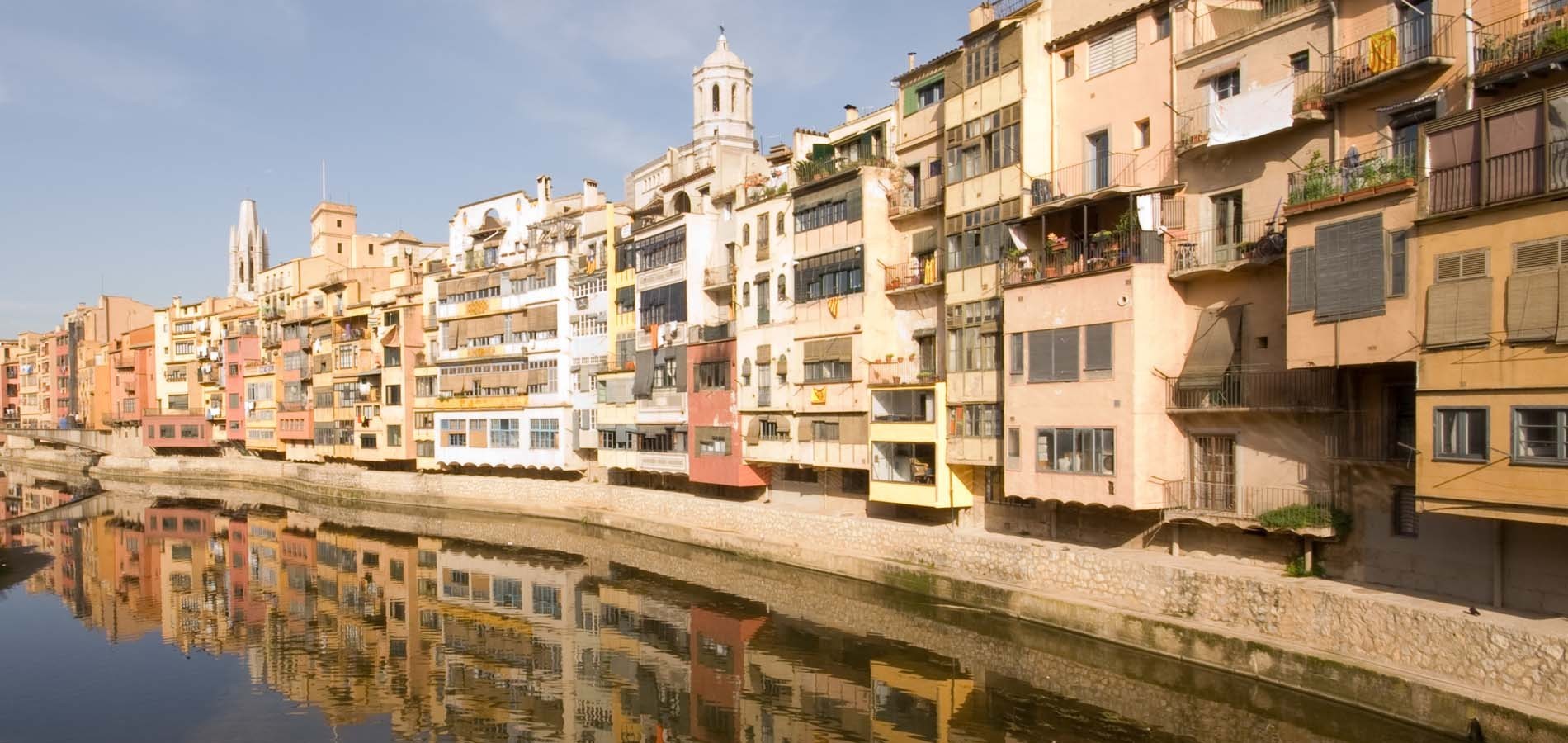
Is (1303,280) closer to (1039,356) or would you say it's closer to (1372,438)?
(1372,438)

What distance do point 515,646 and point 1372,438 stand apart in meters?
22.2

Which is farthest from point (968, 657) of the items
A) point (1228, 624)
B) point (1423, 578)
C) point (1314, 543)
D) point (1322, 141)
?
point (1322, 141)

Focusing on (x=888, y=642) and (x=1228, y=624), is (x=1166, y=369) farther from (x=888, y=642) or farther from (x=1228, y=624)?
(x=888, y=642)

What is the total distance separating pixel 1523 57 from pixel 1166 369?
31.7ft

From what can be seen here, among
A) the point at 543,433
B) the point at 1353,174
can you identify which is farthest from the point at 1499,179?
the point at 543,433

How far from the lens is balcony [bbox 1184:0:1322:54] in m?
24.5

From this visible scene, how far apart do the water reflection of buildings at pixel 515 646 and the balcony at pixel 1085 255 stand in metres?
10.2

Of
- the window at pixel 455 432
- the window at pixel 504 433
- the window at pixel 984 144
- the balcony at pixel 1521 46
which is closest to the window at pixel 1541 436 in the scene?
the balcony at pixel 1521 46

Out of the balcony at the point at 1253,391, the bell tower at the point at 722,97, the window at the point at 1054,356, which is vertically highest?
the bell tower at the point at 722,97

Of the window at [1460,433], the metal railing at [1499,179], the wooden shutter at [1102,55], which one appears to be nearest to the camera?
the metal railing at [1499,179]

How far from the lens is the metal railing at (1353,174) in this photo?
782 inches

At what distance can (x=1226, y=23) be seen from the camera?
25.4 meters

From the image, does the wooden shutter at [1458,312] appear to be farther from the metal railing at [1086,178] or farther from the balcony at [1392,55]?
the metal railing at [1086,178]

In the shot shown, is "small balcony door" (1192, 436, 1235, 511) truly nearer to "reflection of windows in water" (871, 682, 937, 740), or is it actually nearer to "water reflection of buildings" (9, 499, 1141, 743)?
"water reflection of buildings" (9, 499, 1141, 743)
